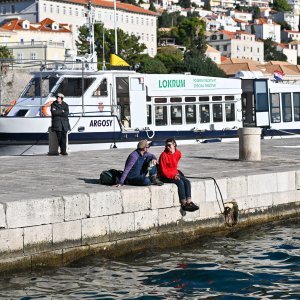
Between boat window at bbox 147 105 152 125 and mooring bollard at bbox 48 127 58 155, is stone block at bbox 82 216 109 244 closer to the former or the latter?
mooring bollard at bbox 48 127 58 155

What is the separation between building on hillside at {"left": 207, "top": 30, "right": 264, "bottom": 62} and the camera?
191875 mm

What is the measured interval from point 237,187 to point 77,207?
394cm

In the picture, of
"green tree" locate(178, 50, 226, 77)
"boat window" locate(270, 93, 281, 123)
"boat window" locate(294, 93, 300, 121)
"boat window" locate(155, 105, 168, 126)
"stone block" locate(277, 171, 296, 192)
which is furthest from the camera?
"green tree" locate(178, 50, 226, 77)

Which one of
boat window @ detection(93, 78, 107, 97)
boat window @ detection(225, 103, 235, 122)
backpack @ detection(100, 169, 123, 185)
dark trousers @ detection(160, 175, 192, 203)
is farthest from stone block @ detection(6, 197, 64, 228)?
boat window @ detection(225, 103, 235, 122)

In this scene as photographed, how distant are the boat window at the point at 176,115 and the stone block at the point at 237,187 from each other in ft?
35.7

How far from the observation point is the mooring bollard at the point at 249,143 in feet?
66.4

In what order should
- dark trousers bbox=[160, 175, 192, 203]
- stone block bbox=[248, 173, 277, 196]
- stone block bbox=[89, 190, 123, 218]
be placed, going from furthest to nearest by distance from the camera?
stone block bbox=[248, 173, 277, 196], dark trousers bbox=[160, 175, 192, 203], stone block bbox=[89, 190, 123, 218]

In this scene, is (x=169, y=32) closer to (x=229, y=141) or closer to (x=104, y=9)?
(x=104, y=9)

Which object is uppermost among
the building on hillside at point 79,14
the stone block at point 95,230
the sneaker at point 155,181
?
the building on hillside at point 79,14

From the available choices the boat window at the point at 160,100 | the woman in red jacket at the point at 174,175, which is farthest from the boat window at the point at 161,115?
the woman in red jacket at the point at 174,175

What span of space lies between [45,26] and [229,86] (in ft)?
321

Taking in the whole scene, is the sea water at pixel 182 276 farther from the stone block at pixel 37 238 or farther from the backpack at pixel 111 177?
the backpack at pixel 111 177

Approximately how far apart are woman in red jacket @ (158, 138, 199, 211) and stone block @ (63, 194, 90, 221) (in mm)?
1879

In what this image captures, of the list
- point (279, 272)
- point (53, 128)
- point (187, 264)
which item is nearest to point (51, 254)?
point (187, 264)
